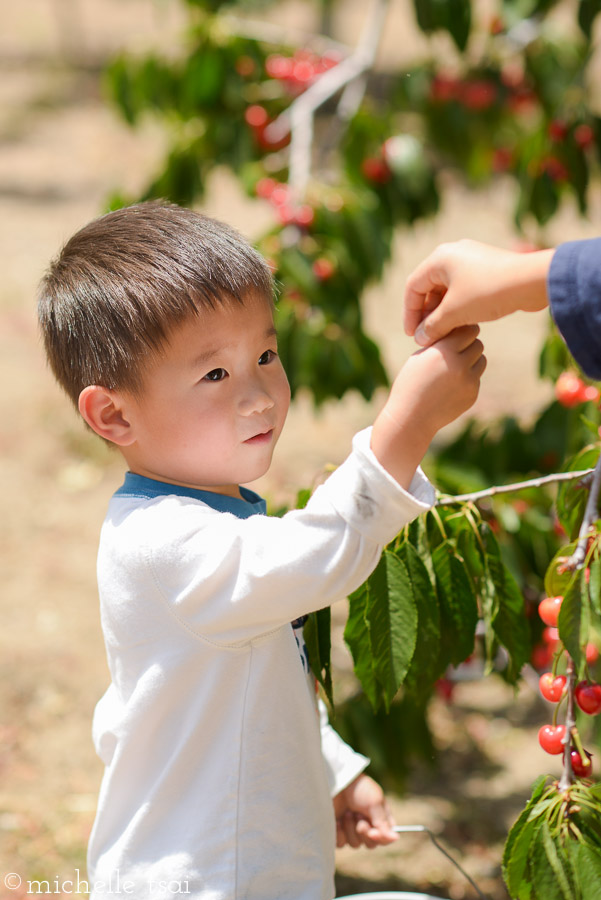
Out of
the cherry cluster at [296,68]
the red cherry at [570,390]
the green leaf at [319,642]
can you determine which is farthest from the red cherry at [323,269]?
the green leaf at [319,642]

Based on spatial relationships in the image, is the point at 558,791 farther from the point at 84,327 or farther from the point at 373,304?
the point at 373,304

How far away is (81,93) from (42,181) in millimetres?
3191

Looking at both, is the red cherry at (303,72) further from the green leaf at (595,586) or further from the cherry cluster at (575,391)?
the green leaf at (595,586)

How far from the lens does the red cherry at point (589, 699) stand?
1.14 meters

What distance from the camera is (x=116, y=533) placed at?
Answer: 109cm

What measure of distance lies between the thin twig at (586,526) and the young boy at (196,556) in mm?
226

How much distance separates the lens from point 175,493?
1.11 m

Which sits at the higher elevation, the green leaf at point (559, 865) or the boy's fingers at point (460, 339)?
the boy's fingers at point (460, 339)

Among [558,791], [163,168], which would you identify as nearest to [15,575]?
[163,168]

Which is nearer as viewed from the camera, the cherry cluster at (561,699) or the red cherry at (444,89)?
the cherry cluster at (561,699)

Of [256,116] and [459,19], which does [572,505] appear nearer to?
[459,19]

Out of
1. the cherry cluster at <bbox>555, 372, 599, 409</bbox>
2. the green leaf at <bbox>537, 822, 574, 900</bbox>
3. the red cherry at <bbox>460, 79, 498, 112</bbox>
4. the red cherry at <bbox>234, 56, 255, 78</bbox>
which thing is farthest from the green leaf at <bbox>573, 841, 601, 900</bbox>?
the red cherry at <bbox>460, 79, 498, 112</bbox>

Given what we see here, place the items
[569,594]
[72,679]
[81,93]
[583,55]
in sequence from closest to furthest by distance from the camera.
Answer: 1. [569,594]
2. [583,55]
3. [72,679]
4. [81,93]

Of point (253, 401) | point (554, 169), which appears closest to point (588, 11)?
point (554, 169)
